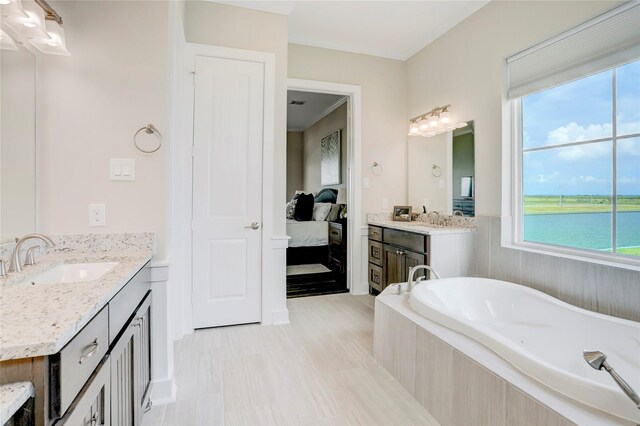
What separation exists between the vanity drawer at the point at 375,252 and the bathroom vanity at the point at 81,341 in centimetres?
248

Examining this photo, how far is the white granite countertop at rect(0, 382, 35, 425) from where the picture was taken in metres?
0.61

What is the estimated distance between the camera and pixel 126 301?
128 cm

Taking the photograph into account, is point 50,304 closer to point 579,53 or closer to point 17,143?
point 17,143

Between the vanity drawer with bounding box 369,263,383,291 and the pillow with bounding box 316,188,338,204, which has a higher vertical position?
the pillow with bounding box 316,188,338,204

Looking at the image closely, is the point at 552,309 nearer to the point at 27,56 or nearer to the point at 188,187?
the point at 188,187

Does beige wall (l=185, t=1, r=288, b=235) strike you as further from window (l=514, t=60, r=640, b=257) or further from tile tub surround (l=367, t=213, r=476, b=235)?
window (l=514, t=60, r=640, b=257)

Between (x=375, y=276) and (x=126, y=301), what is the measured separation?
2.77m

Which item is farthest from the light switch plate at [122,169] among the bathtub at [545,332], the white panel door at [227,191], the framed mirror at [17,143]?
the bathtub at [545,332]

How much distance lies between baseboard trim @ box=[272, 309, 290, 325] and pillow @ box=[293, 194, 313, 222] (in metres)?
2.59

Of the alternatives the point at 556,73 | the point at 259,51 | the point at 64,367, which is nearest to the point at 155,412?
the point at 64,367

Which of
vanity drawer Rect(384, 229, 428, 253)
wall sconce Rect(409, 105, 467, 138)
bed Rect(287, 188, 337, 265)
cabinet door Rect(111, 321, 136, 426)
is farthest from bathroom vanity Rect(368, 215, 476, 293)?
cabinet door Rect(111, 321, 136, 426)

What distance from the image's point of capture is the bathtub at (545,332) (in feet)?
3.71

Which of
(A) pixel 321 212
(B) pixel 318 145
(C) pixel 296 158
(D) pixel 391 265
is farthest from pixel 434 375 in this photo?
(C) pixel 296 158

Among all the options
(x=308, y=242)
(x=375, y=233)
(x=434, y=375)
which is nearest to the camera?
(x=434, y=375)
